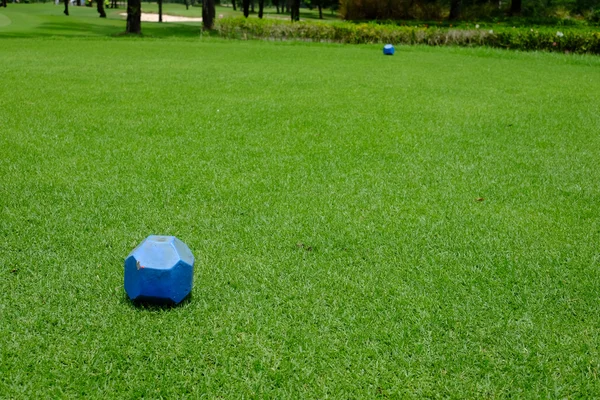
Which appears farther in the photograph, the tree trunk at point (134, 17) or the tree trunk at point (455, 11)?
the tree trunk at point (455, 11)

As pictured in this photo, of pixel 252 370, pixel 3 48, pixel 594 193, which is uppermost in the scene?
pixel 3 48

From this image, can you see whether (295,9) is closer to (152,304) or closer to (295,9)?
(295,9)

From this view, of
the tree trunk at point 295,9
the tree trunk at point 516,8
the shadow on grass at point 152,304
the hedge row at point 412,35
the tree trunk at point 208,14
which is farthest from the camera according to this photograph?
the tree trunk at point 516,8

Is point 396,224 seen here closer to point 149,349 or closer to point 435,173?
point 435,173

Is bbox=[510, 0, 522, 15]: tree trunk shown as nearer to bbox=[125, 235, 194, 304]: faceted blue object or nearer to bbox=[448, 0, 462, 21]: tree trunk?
bbox=[448, 0, 462, 21]: tree trunk

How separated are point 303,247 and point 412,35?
1741 centimetres

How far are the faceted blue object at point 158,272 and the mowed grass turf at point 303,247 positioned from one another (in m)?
0.11

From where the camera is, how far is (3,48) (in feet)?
51.2

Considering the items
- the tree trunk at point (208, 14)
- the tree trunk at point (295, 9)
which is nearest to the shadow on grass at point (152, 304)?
the tree trunk at point (208, 14)

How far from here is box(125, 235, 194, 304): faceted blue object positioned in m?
2.64

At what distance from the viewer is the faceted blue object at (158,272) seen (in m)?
2.64

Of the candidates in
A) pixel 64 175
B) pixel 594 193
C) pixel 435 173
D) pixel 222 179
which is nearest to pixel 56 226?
pixel 64 175

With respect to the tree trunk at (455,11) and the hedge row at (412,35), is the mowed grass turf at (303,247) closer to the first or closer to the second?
the hedge row at (412,35)

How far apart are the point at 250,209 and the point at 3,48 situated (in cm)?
1446
